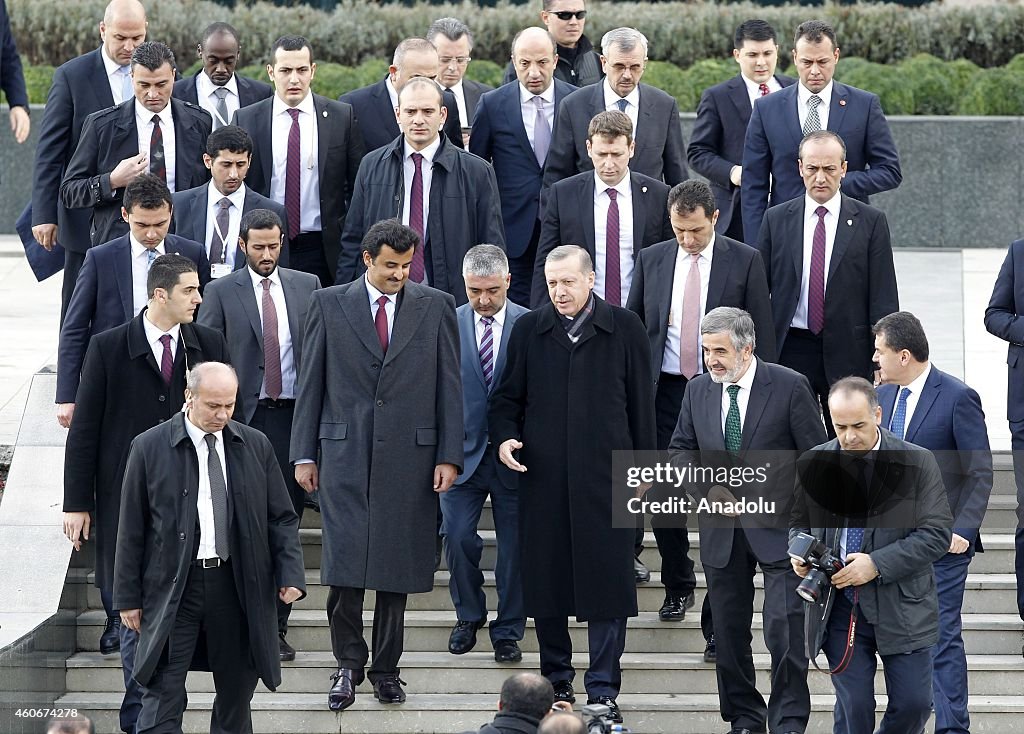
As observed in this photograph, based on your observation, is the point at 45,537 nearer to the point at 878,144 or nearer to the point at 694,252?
the point at 694,252

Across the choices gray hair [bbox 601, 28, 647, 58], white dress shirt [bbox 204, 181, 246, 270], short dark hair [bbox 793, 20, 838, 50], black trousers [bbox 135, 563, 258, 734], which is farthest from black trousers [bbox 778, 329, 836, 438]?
black trousers [bbox 135, 563, 258, 734]

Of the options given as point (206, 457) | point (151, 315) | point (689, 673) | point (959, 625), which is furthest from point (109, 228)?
point (959, 625)

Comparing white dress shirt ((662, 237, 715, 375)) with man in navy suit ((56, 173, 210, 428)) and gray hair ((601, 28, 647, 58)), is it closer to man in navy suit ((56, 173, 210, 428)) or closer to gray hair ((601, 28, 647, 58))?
gray hair ((601, 28, 647, 58))

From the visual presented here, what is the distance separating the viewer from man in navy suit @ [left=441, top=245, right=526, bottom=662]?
888cm

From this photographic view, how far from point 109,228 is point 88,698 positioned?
254 cm

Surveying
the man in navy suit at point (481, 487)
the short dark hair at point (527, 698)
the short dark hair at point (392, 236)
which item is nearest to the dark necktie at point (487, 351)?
the man in navy suit at point (481, 487)

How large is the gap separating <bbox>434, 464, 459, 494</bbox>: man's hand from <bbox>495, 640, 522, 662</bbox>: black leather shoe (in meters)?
0.90

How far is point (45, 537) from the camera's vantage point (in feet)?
30.6

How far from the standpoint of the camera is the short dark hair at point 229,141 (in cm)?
930

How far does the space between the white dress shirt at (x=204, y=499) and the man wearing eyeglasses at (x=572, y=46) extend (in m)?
4.19

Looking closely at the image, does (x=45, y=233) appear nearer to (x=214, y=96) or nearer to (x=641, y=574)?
(x=214, y=96)

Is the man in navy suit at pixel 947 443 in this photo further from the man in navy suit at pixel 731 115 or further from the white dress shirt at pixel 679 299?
the man in navy suit at pixel 731 115

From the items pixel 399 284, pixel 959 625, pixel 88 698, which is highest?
pixel 399 284

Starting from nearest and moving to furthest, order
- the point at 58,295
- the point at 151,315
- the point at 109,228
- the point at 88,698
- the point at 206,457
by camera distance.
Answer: the point at 206,457 < the point at 151,315 < the point at 88,698 < the point at 109,228 < the point at 58,295
